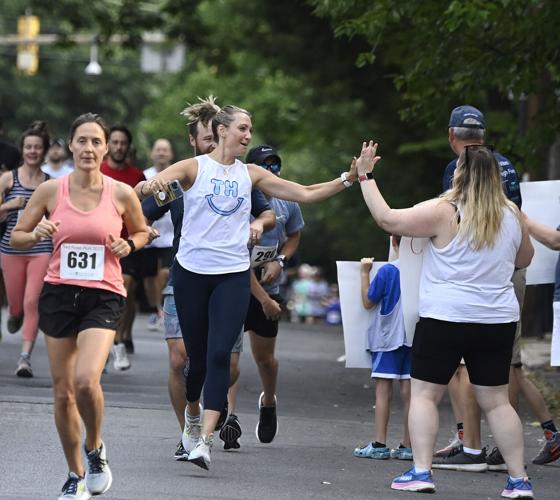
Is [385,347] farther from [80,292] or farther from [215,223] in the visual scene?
[80,292]

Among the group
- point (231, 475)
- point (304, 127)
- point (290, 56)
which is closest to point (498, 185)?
point (231, 475)

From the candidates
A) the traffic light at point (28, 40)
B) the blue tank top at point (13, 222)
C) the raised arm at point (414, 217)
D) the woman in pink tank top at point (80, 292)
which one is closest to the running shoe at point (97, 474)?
the woman in pink tank top at point (80, 292)

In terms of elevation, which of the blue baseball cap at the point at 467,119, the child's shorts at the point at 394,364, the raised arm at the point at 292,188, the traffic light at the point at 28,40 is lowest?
the child's shorts at the point at 394,364

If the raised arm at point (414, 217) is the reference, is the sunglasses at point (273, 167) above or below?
above

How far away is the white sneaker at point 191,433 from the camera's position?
927 cm

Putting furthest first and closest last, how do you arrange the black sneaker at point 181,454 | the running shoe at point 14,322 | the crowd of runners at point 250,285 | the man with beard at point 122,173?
the man with beard at point 122,173 < the running shoe at point 14,322 < the black sneaker at point 181,454 < the crowd of runners at point 250,285

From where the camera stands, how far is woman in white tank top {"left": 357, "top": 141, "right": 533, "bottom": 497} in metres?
8.41

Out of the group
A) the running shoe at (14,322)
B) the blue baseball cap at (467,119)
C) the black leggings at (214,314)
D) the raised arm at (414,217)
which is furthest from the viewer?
the running shoe at (14,322)

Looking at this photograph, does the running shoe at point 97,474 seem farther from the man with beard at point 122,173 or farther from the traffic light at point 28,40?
the traffic light at point 28,40

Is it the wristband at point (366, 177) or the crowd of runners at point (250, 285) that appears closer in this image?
the crowd of runners at point (250, 285)

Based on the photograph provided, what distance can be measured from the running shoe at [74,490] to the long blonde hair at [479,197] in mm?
2306

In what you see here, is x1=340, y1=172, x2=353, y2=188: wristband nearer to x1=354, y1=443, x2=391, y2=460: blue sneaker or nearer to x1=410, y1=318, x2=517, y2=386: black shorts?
x1=410, y1=318, x2=517, y2=386: black shorts

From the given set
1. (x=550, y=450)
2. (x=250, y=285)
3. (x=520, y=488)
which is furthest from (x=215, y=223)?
(x=550, y=450)

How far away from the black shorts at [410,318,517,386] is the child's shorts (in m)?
1.56
